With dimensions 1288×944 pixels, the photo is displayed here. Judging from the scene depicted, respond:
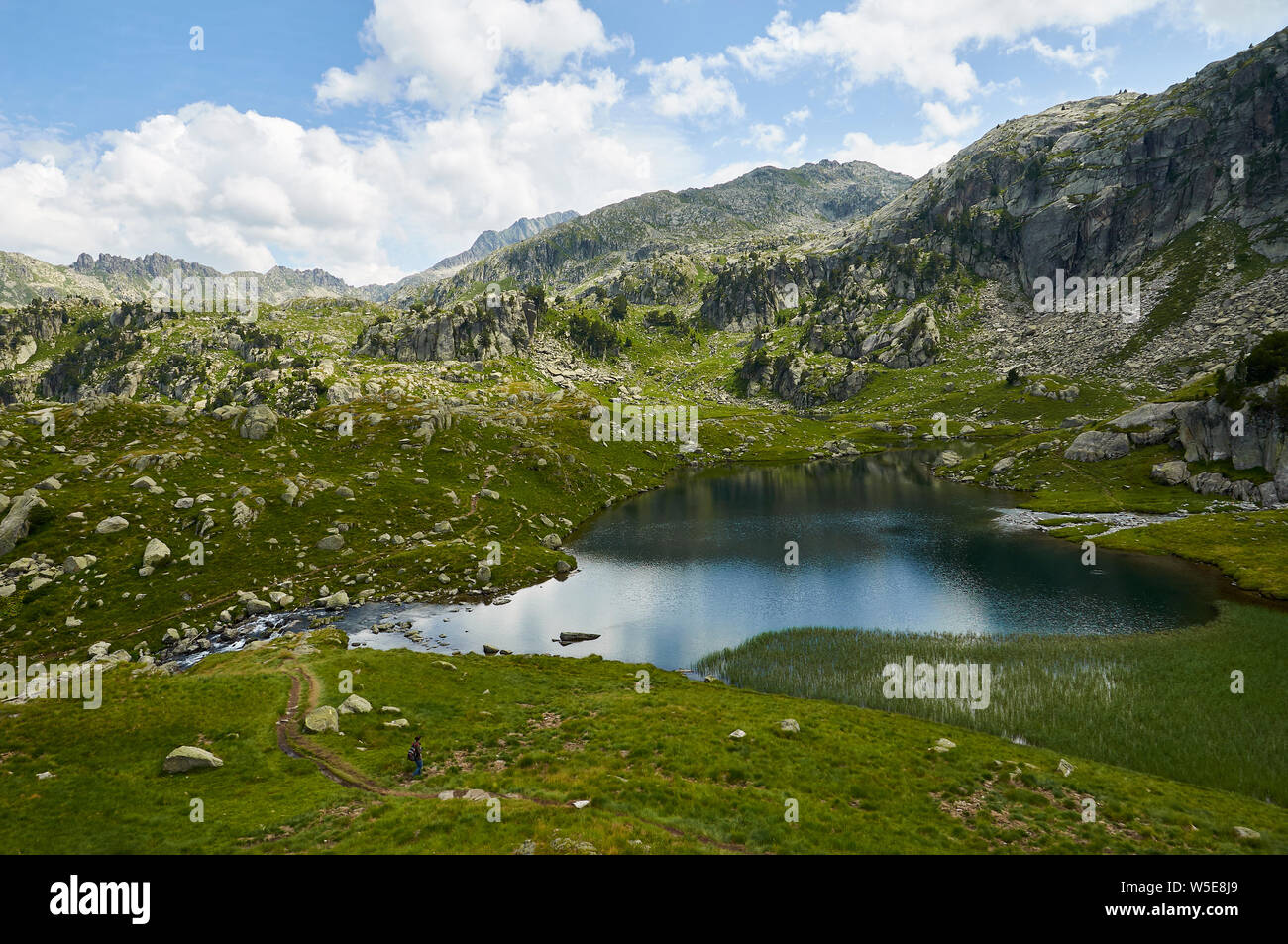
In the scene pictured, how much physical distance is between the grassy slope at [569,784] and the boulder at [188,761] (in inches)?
21.9

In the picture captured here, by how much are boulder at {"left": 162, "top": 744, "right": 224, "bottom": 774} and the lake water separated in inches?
1076

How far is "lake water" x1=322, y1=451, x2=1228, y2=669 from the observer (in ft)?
187

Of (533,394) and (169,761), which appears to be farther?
(533,394)

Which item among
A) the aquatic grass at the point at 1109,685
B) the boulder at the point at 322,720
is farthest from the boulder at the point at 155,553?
the aquatic grass at the point at 1109,685

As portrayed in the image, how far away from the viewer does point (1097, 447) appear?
4727 inches

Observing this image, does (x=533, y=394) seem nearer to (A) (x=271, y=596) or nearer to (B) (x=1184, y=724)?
(A) (x=271, y=596)

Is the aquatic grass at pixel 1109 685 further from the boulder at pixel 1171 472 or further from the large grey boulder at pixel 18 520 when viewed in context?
the large grey boulder at pixel 18 520

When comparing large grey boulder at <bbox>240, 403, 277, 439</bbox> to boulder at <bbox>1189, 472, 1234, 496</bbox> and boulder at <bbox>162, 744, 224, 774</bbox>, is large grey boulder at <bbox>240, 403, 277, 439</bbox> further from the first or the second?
boulder at <bbox>1189, 472, 1234, 496</bbox>

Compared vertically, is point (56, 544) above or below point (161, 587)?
above
